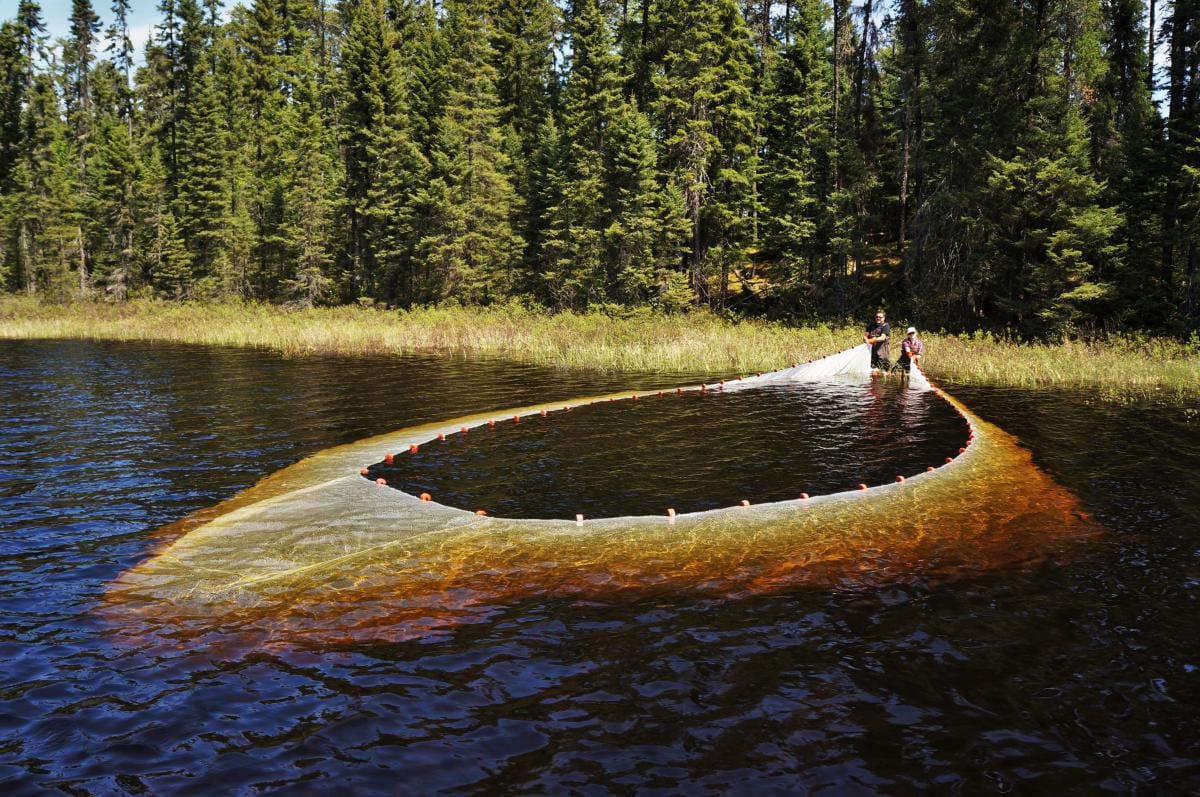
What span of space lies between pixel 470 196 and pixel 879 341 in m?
30.3

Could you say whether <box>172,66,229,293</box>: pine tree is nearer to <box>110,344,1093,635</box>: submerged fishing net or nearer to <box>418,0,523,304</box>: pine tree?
<box>418,0,523,304</box>: pine tree

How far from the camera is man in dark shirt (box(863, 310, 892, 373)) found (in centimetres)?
2245

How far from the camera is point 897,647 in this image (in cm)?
618

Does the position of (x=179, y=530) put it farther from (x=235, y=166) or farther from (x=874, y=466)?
(x=235, y=166)

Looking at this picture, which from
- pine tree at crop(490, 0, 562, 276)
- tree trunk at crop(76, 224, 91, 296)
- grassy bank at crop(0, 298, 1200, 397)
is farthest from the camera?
tree trunk at crop(76, 224, 91, 296)

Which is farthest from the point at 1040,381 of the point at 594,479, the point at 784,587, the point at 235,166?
the point at 235,166

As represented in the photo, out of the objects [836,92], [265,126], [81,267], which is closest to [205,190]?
[265,126]

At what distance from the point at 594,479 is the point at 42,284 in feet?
234

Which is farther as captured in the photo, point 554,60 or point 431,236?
point 554,60

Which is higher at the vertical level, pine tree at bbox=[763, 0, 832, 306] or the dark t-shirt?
pine tree at bbox=[763, 0, 832, 306]

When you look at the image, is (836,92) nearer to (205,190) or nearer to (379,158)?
(379,158)

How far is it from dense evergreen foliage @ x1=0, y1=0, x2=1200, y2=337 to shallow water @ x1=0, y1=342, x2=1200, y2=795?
78.4 ft

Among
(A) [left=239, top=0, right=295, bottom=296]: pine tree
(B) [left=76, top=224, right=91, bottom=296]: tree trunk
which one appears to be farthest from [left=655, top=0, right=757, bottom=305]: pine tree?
(B) [left=76, top=224, right=91, bottom=296]: tree trunk

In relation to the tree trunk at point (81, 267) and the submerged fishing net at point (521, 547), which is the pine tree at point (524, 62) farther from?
the submerged fishing net at point (521, 547)
